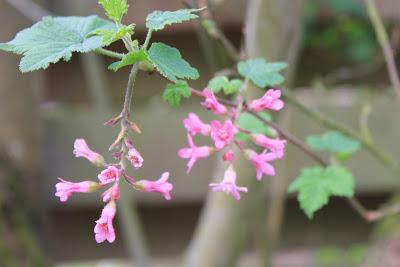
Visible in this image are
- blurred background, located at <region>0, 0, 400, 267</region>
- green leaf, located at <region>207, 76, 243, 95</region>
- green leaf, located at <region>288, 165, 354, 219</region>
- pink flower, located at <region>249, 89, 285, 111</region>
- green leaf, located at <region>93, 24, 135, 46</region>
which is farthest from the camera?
blurred background, located at <region>0, 0, 400, 267</region>

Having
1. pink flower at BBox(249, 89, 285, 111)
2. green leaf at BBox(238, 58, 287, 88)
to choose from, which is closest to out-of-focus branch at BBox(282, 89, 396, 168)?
green leaf at BBox(238, 58, 287, 88)

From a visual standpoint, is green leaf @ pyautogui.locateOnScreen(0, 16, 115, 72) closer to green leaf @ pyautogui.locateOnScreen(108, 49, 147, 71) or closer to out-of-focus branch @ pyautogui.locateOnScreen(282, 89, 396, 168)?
green leaf @ pyautogui.locateOnScreen(108, 49, 147, 71)

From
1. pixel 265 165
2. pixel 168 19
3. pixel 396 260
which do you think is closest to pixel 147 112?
pixel 396 260

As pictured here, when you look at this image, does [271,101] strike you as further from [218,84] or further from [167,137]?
[167,137]

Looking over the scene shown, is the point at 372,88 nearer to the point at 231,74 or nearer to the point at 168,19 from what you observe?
the point at 231,74

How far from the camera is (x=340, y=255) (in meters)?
1.94

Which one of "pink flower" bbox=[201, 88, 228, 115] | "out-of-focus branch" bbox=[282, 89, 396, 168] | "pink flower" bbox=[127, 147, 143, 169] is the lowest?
"pink flower" bbox=[127, 147, 143, 169]

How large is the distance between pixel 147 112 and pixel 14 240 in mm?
489

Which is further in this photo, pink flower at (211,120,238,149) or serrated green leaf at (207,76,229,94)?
Answer: serrated green leaf at (207,76,229,94)

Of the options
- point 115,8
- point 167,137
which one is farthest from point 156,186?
point 167,137

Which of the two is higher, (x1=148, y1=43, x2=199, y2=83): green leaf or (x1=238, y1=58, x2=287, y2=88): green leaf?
(x1=238, y1=58, x2=287, y2=88): green leaf

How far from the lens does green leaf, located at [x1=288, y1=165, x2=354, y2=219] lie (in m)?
0.82

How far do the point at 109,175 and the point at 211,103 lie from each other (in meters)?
0.14

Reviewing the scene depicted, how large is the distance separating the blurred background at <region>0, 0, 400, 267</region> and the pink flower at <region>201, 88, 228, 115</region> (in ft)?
2.60
